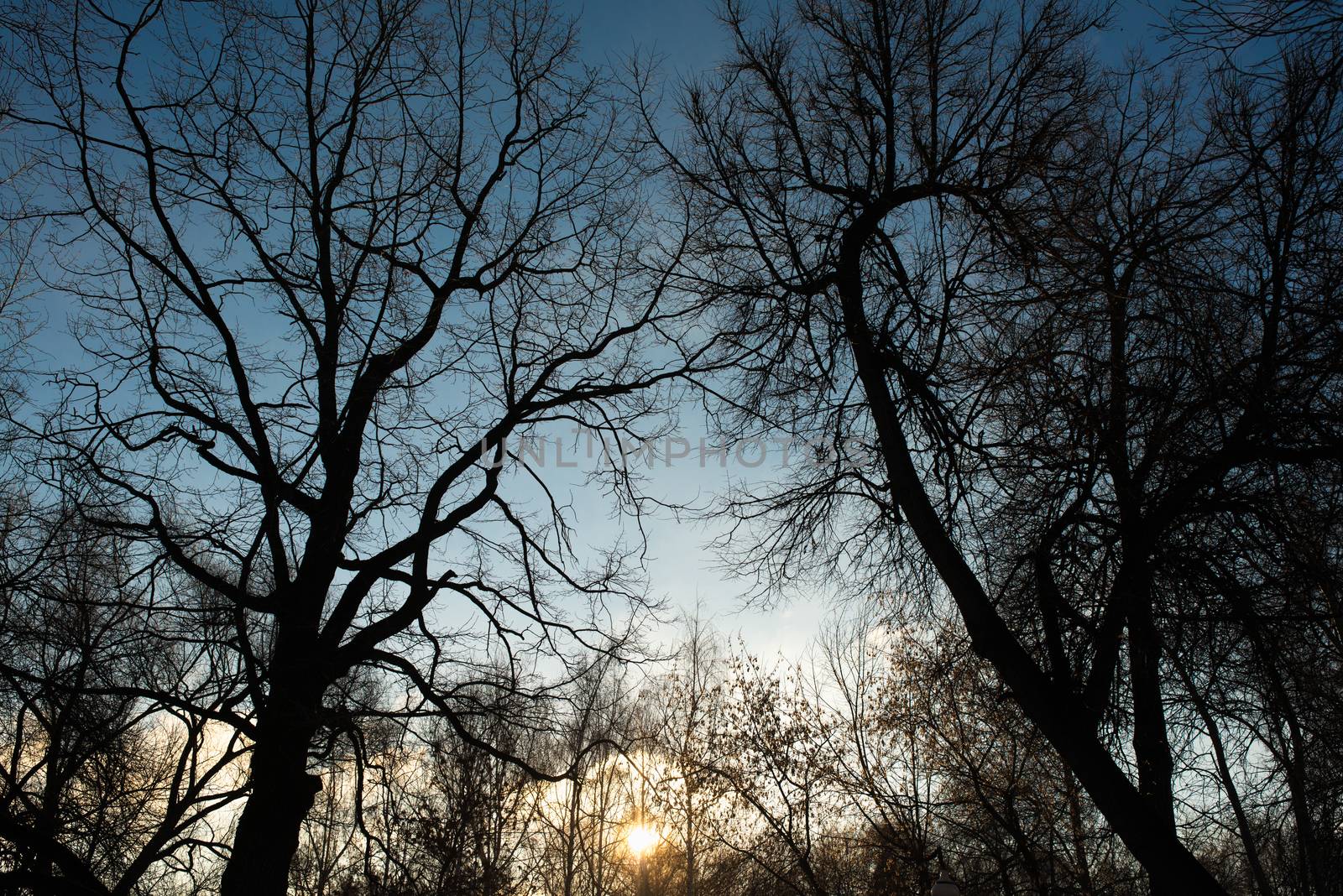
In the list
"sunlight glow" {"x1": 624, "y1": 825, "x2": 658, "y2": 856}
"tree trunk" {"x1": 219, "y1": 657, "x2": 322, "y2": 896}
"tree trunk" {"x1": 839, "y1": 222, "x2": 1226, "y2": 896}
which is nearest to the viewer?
"tree trunk" {"x1": 839, "y1": 222, "x2": 1226, "y2": 896}

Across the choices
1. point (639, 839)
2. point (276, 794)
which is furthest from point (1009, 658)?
point (639, 839)

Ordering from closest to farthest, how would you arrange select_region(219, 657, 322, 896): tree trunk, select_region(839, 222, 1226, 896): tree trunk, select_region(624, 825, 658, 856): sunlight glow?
select_region(839, 222, 1226, 896): tree trunk < select_region(219, 657, 322, 896): tree trunk < select_region(624, 825, 658, 856): sunlight glow

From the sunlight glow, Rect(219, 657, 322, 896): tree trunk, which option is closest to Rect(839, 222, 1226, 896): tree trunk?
Rect(219, 657, 322, 896): tree trunk

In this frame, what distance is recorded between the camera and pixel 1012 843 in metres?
13.0

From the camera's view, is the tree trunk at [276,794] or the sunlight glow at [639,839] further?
the sunlight glow at [639,839]

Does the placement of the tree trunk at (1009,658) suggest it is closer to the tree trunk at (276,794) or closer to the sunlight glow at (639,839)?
the tree trunk at (276,794)

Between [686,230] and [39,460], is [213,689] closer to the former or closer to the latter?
[39,460]

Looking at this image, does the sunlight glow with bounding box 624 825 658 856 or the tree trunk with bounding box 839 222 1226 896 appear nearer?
the tree trunk with bounding box 839 222 1226 896

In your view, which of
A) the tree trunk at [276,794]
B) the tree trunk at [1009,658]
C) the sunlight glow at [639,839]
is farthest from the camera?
the sunlight glow at [639,839]

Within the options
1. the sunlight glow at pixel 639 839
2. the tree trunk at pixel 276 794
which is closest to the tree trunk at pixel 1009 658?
the tree trunk at pixel 276 794

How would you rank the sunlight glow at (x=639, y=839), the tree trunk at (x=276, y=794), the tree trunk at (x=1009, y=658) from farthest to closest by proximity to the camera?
the sunlight glow at (x=639, y=839) < the tree trunk at (x=276, y=794) < the tree trunk at (x=1009, y=658)

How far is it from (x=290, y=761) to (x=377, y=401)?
3212mm

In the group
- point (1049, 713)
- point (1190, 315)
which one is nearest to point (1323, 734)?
point (1049, 713)

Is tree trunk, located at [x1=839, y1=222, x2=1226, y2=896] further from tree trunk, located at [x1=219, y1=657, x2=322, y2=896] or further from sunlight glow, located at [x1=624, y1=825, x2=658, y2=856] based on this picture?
sunlight glow, located at [x1=624, y1=825, x2=658, y2=856]
